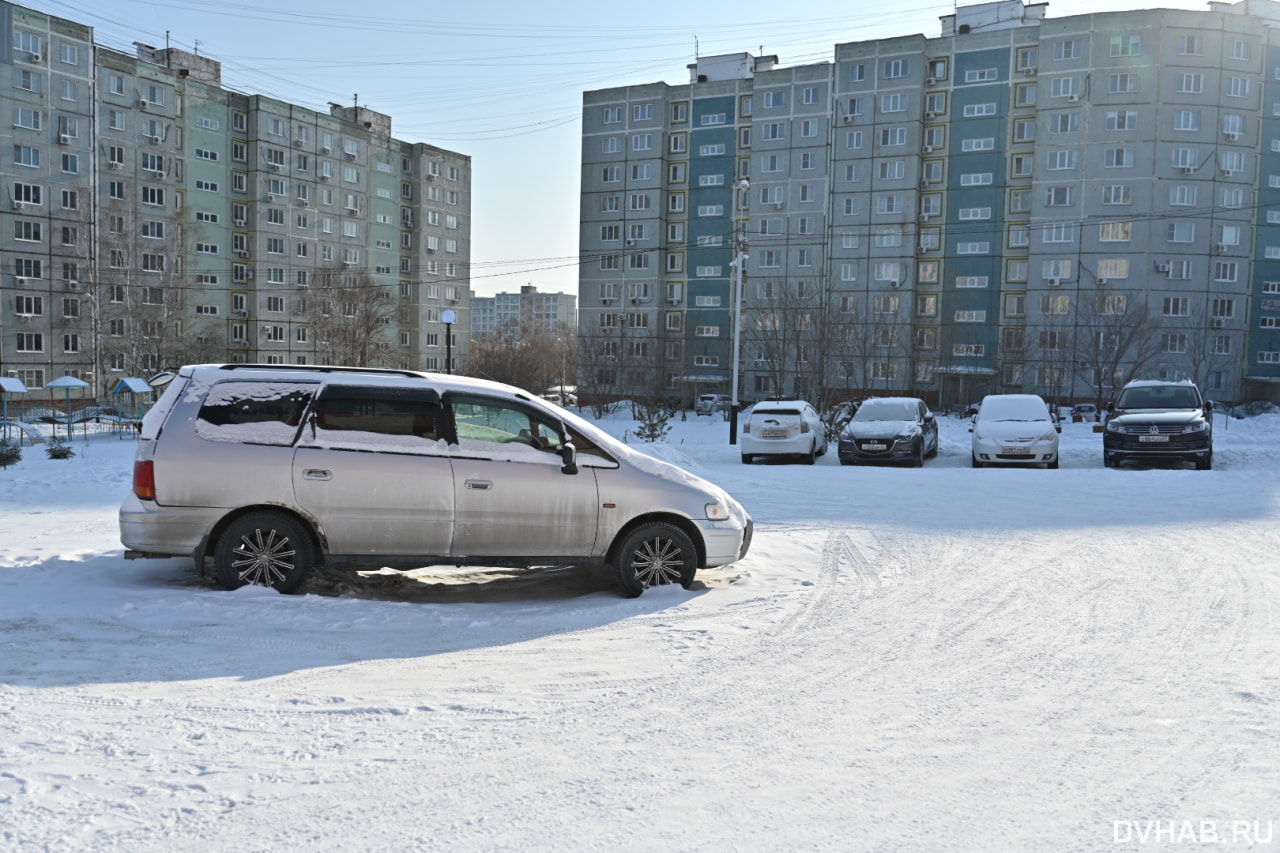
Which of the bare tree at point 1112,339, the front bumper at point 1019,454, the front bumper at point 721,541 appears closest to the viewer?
the front bumper at point 721,541

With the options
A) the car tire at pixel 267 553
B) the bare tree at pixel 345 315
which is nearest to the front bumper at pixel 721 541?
the car tire at pixel 267 553

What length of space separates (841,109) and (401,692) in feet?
214

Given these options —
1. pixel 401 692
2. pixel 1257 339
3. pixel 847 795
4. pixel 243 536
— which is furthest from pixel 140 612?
pixel 1257 339

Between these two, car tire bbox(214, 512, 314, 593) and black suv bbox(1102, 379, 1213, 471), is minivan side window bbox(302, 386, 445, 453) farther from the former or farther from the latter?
black suv bbox(1102, 379, 1213, 471)

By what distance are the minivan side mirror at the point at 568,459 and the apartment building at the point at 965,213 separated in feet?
158

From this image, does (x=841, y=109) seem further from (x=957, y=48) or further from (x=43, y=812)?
(x=43, y=812)

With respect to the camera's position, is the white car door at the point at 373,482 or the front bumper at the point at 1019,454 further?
the front bumper at the point at 1019,454

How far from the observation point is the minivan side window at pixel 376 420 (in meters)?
7.32

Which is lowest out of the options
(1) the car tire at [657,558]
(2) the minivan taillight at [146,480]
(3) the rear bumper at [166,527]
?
(1) the car tire at [657,558]

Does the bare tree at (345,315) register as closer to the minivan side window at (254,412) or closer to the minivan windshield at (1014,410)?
the minivan windshield at (1014,410)

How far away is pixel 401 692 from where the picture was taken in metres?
5.18

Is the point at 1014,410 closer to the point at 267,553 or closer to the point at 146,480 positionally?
the point at 267,553

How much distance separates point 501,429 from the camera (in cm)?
756

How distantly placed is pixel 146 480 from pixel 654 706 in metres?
4.40
